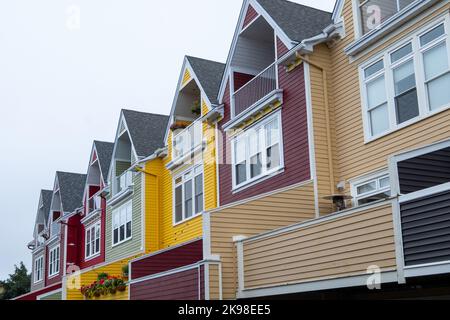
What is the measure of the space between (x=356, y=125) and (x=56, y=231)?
30260mm

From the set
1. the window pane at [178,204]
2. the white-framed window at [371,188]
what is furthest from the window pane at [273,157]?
the window pane at [178,204]

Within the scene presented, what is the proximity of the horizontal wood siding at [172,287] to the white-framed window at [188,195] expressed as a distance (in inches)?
218

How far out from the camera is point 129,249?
92.0 feet

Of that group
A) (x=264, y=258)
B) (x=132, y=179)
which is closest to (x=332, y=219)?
(x=264, y=258)

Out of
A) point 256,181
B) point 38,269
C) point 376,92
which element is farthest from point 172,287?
point 38,269

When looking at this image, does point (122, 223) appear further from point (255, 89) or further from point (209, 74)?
point (255, 89)

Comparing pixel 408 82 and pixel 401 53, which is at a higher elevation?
pixel 401 53

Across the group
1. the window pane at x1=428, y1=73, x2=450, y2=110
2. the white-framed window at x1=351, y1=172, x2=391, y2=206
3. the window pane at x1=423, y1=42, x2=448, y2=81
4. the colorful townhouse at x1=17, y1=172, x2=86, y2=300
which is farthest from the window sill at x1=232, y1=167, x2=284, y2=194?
the colorful townhouse at x1=17, y1=172, x2=86, y2=300

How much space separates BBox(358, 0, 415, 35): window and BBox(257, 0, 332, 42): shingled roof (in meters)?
2.01

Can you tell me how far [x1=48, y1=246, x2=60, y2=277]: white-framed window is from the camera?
4146cm

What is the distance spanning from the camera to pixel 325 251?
1198 centimetres

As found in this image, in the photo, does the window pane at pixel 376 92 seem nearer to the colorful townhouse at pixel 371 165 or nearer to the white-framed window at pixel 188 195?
the colorful townhouse at pixel 371 165

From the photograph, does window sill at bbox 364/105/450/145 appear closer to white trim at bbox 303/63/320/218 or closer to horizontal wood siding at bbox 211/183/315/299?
white trim at bbox 303/63/320/218
